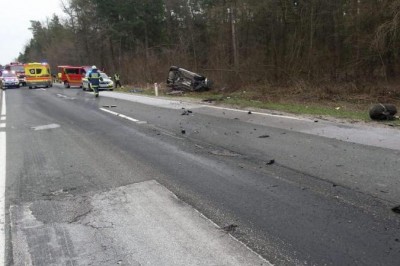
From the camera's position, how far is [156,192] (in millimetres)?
5367

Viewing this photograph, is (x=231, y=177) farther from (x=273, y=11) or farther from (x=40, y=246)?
(x=273, y=11)

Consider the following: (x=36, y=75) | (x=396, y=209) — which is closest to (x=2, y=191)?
(x=396, y=209)

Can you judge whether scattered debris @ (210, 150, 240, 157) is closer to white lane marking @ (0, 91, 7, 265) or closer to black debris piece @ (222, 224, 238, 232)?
black debris piece @ (222, 224, 238, 232)

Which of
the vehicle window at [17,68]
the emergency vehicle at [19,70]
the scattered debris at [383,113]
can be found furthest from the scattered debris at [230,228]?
the vehicle window at [17,68]

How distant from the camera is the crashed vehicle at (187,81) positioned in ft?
81.5

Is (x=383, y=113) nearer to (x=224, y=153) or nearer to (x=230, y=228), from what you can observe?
(x=224, y=153)

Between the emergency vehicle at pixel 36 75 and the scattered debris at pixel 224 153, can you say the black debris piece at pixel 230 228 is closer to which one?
the scattered debris at pixel 224 153

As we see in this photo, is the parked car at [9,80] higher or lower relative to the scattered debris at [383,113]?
higher

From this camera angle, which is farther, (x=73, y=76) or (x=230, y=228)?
(x=73, y=76)

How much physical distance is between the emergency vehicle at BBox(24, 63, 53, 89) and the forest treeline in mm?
8299

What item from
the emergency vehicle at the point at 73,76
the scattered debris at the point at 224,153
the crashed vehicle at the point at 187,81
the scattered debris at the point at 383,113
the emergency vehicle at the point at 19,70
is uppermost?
the emergency vehicle at the point at 19,70

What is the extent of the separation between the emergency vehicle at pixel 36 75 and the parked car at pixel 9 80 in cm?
179

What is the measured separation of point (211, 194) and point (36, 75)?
40224mm

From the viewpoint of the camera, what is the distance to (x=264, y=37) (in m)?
30.6
